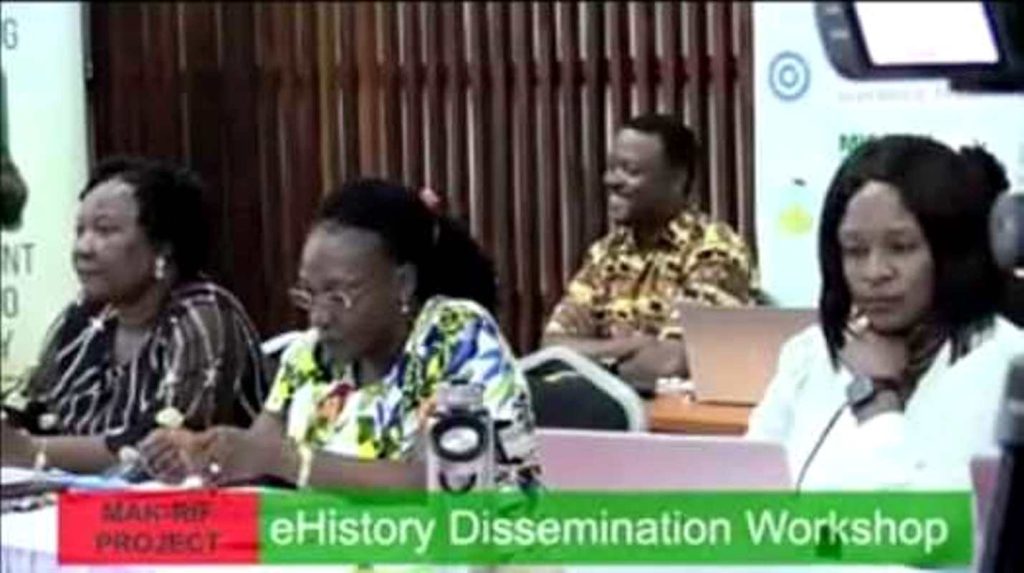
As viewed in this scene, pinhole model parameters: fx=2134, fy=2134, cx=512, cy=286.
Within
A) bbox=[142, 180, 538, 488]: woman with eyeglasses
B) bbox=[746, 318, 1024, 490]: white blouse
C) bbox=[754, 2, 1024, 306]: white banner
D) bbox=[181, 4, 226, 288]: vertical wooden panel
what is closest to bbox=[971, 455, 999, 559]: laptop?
bbox=[746, 318, 1024, 490]: white blouse

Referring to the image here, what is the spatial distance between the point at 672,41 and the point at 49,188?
199 cm

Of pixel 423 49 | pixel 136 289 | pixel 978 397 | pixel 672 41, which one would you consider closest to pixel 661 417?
pixel 136 289

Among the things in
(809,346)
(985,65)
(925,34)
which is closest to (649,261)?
(809,346)

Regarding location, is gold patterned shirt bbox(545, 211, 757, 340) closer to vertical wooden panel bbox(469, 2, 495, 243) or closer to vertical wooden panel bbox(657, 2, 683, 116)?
vertical wooden panel bbox(657, 2, 683, 116)

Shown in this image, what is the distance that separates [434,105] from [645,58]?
0.76 m

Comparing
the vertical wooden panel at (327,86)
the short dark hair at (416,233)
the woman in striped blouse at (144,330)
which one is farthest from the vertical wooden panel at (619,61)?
the short dark hair at (416,233)

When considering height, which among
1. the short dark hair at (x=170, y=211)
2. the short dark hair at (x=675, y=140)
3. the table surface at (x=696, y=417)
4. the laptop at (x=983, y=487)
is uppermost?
the short dark hair at (x=675, y=140)

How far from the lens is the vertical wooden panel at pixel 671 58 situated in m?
6.21

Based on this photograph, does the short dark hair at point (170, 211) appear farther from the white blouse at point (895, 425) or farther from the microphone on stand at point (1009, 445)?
the microphone on stand at point (1009, 445)

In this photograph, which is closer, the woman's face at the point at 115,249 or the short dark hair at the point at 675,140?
the woman's face at the point at 115,249

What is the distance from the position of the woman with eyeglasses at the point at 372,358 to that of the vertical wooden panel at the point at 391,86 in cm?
348

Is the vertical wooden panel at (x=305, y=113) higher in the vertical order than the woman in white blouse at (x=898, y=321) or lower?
higher

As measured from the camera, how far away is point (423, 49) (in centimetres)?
669

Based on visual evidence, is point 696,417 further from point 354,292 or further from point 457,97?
point 457,97
